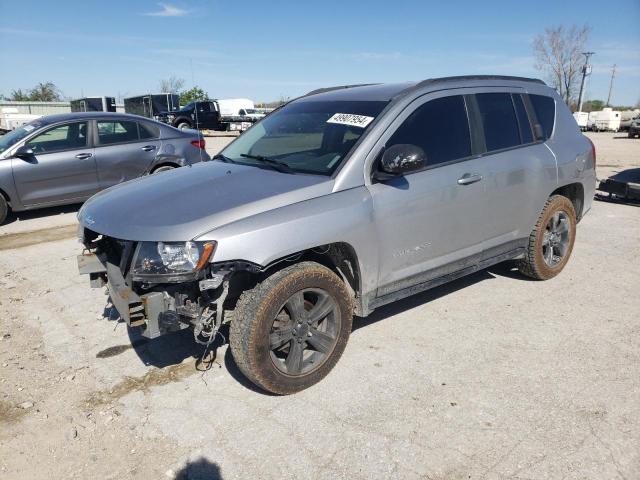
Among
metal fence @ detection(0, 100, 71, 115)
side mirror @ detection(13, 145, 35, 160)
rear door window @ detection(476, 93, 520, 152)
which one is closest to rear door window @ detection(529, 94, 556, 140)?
rear door window @ detection(476, 93, 520, 152)

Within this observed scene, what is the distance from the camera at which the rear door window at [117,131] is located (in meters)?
8.22

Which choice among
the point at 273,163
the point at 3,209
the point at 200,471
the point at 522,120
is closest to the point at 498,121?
the point at 522,120

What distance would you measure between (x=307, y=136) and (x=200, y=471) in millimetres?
2502

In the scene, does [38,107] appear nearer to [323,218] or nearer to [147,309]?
[147,309]

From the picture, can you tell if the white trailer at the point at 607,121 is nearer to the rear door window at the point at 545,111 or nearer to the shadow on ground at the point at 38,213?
the rear door window at the point at 545,111

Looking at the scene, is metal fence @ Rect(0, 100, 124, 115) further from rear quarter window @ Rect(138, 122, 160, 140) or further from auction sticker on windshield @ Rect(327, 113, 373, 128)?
auction sticker on windshield @ Rect(327, 113, 373, 128)

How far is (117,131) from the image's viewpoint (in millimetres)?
8359

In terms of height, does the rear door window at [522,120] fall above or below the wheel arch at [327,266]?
above

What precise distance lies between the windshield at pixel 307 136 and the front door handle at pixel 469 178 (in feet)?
2.74

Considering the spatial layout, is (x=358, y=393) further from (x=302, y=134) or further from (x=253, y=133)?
(x=253, y=133)

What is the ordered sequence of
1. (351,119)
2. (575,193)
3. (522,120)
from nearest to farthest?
(351,119) → (522,120) → (575,193)

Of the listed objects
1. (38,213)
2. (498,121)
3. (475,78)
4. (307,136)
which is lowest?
(38,213)

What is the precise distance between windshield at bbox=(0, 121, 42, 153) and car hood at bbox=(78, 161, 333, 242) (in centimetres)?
507

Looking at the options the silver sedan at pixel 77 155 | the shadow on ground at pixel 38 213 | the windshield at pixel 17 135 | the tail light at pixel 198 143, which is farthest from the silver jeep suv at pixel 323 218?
the shadow on ground at pixel 38 213
